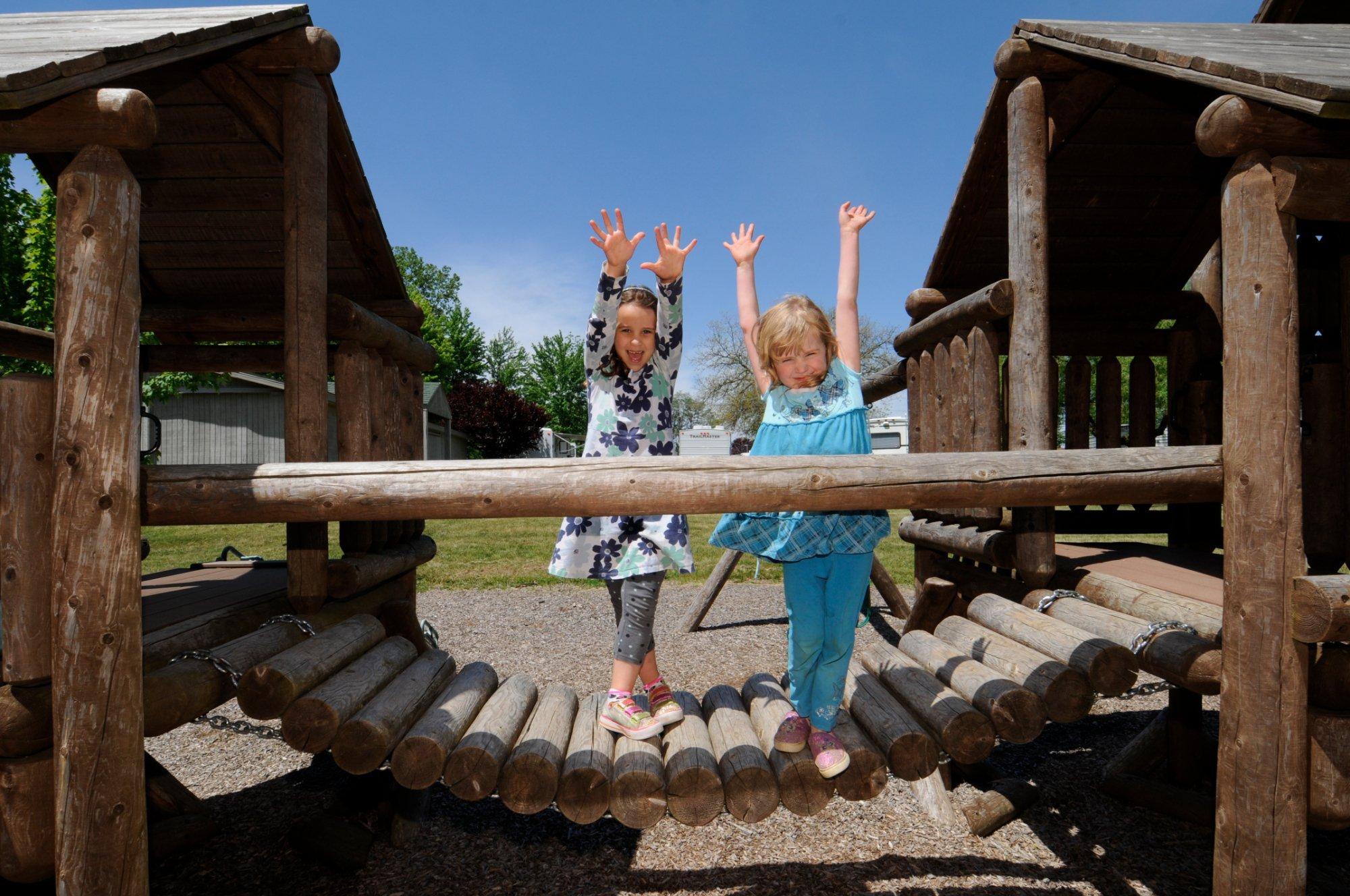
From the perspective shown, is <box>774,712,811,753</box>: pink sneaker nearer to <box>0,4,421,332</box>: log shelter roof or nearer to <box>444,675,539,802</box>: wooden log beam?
<box>444,675,539,802</box>: wooden log beam

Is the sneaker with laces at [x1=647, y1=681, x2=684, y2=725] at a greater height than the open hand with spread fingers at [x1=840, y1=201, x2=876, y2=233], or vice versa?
the open hand with spread fingers at [x1=840, y1=201, x2=876, y2=233]

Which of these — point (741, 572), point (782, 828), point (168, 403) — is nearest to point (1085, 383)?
point (782, 828)

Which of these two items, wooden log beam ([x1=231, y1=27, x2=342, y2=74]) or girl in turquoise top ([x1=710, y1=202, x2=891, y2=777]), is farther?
wooden log beam ([x1=231, y1=27, x2=342, y2=74])

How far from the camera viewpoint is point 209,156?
4426 mm

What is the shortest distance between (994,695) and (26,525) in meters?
3.34

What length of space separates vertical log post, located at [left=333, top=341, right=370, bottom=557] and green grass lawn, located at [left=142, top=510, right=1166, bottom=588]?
15.2ft

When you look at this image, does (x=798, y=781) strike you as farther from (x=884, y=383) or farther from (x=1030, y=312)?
(x=884, y=383)

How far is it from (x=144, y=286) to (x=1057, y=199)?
6193 mm

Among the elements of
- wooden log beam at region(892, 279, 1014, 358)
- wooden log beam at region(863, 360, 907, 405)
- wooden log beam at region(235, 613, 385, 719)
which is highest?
wooden log beam at region(892, 279, 1014, 358)

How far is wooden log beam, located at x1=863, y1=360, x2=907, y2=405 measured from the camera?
6.03m

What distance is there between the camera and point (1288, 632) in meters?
2.52

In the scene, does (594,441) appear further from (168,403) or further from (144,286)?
(168,403)

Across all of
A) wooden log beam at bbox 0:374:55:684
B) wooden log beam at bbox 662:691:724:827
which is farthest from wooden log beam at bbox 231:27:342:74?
wooden log beam at bbox 662:691:724:827

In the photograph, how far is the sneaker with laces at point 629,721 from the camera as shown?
3.06 meters
